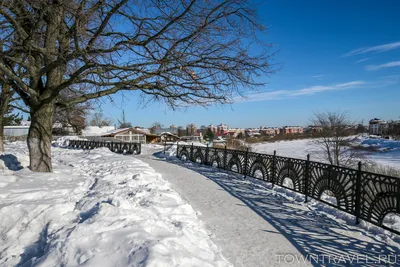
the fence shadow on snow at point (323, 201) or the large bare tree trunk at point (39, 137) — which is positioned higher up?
the large bare tree trunk at point (39, 137)

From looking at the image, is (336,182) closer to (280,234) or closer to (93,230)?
(280,234)

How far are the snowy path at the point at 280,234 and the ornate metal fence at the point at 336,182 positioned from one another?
16.7 inches

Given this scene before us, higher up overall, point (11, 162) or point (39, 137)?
point (39, 137)

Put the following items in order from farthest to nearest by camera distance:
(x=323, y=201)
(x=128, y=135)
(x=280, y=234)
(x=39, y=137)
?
(x=128, y=135) < (x=39, y=137) < (x=323, y=201) < (x=280, y=234)

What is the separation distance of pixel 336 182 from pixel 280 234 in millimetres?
2339

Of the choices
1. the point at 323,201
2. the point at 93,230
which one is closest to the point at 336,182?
the point at 323,201

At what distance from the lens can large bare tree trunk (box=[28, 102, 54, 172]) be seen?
7824 millimetres

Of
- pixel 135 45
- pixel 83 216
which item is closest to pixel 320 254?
pixel 83 216

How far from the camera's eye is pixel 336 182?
6.36 metres

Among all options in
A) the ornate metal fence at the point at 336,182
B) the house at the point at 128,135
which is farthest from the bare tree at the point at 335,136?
the house at the point at 128,135

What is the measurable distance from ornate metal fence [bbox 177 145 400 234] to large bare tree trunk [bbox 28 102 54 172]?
22.1ft

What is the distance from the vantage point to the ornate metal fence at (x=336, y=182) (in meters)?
5.03

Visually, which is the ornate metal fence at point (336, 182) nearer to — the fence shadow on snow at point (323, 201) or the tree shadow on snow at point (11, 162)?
the fence shadow on snow at point (323, 201)

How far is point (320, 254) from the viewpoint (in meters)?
4.09
